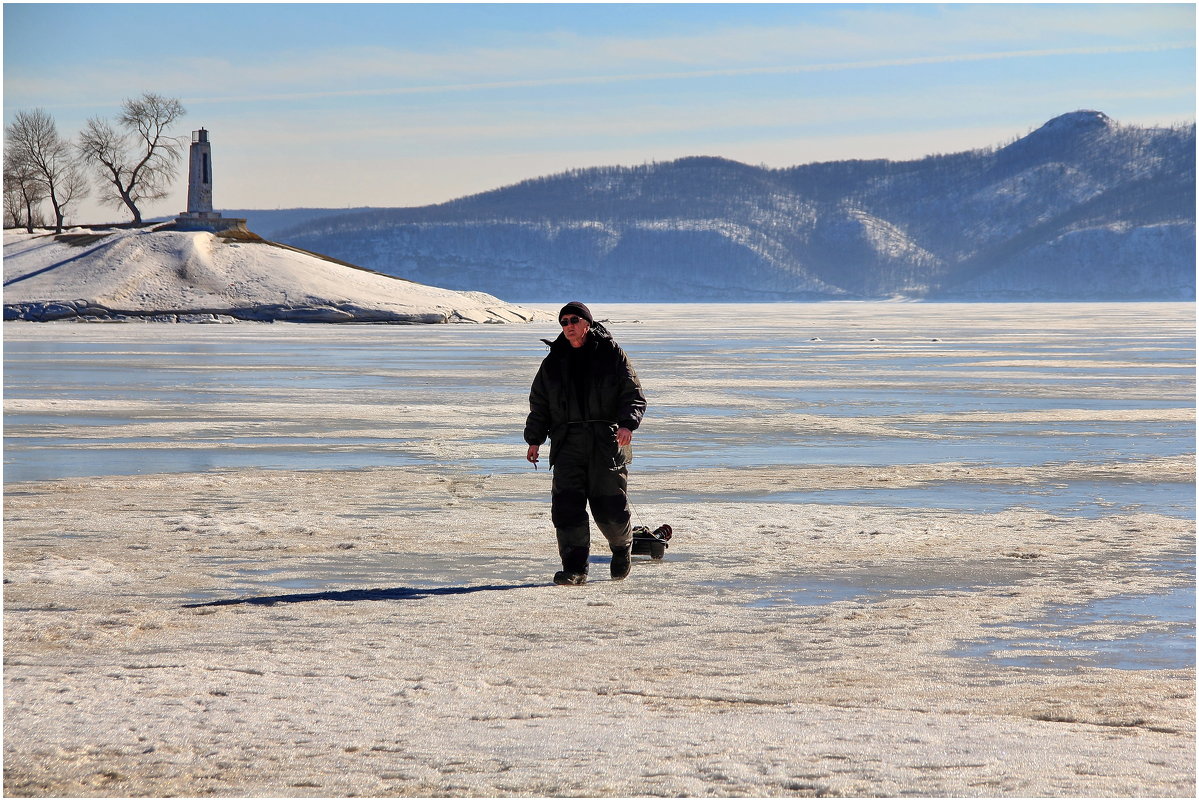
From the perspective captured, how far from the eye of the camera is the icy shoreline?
16.0 ft

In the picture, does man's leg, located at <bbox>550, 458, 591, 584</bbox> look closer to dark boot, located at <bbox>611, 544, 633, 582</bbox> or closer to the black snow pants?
the black snow pants

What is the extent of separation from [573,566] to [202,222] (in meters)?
76.1

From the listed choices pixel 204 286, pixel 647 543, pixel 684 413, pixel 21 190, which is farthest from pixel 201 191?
pixel 647 543

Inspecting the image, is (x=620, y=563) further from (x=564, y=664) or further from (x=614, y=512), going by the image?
(x=564, y=664)

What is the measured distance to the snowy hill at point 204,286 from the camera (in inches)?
2534

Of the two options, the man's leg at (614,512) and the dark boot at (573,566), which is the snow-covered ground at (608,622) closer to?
the dark boot at (573,566)

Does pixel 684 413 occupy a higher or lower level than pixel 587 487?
lower

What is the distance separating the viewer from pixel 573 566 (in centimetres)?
805

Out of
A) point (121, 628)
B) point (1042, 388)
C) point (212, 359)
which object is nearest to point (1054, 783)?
point (121, 628)

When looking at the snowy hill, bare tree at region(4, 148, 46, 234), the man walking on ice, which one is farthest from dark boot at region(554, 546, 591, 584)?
bare tree at region(4, 148, 46, 234)

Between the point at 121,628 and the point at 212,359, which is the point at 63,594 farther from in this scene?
the point at 212,359

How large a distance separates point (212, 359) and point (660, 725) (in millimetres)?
28165

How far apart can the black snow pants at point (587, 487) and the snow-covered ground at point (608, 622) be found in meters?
0.29

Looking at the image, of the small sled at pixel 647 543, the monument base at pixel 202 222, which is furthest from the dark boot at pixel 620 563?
the monument base at pixel 202 222
